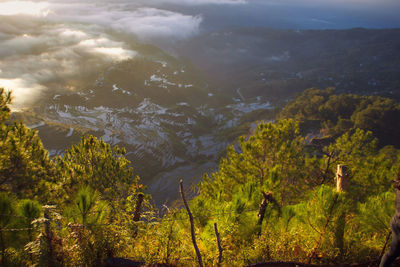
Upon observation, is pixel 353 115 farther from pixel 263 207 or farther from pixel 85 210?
pixel 85 210

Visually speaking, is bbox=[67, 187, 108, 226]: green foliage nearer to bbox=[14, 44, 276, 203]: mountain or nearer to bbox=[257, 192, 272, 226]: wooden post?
bbox=[257, 192, 272, 226]: wooden post

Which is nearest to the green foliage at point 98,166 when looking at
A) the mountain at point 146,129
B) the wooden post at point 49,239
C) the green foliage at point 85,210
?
the green foliage at point 85,210

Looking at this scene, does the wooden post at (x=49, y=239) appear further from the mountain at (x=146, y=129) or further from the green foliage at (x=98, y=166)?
the mountain at (x=146, y=129)

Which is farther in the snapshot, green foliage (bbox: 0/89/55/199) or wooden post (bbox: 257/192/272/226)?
green foliage (bbox: 0/89/55/199)

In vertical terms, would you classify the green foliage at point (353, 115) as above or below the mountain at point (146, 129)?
above

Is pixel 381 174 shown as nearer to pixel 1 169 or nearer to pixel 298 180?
pixel 298 180

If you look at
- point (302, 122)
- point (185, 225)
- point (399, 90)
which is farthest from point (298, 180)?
point (399, 90)

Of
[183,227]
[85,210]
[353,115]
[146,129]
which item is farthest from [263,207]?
[146,129]

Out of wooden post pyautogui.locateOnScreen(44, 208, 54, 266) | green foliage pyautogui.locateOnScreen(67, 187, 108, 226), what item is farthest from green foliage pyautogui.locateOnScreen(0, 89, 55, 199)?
wooden post pyautogui.locateOnScreen(44, 208, 54, 266)

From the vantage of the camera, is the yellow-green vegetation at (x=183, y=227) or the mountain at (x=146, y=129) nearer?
the yellow-green vegetation at (x=183, y=227)

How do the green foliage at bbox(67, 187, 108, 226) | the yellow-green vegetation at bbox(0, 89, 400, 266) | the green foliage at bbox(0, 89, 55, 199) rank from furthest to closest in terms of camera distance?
the green foliage at bbox(0, 89, 55, 199)
the green foliage at bbox(67, 187, 108, 226)
the yellow-green vegetation at bbox(0, 89, 400, 266)

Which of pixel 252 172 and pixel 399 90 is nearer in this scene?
pixel 252 172
